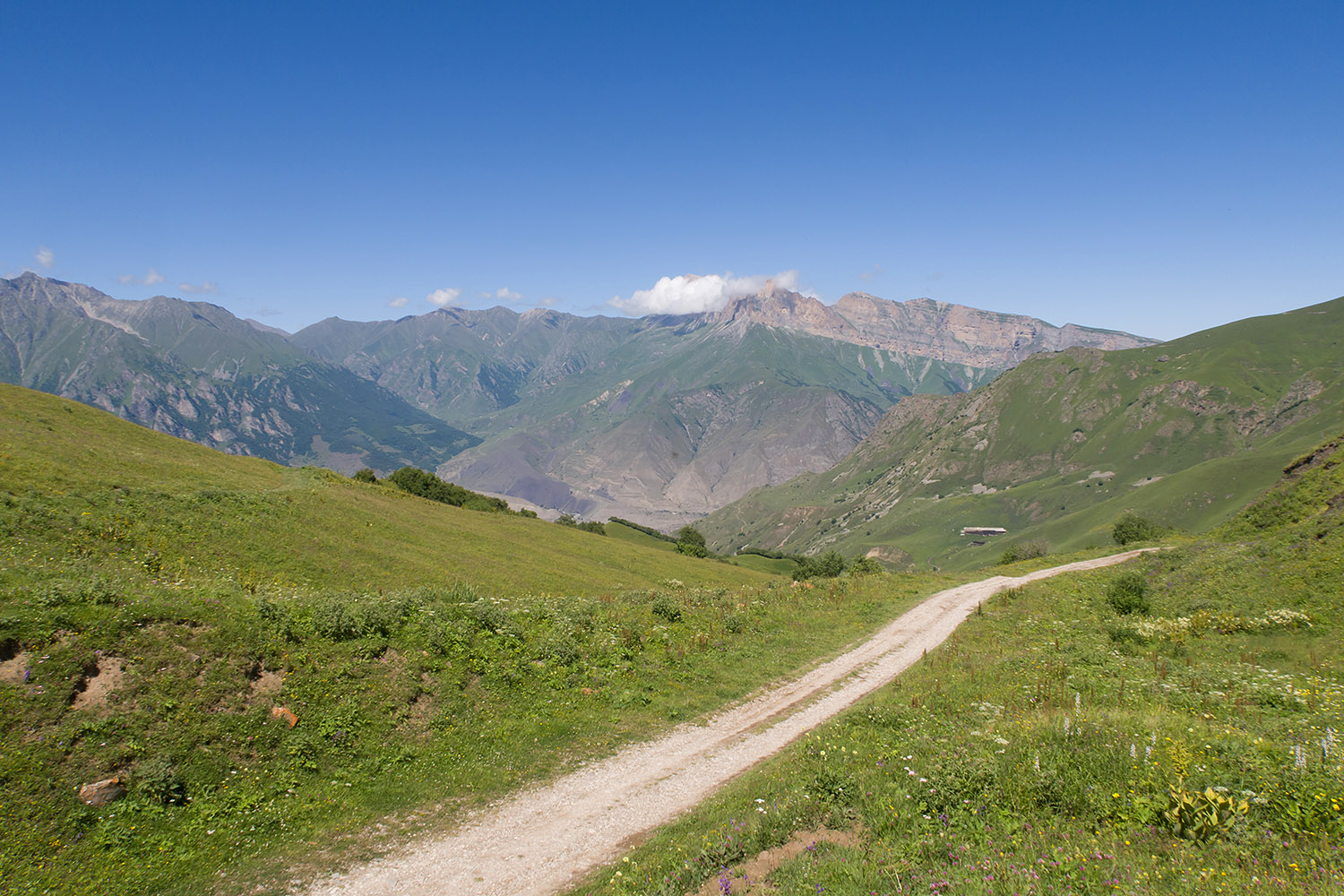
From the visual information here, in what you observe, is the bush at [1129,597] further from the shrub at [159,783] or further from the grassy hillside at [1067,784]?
the shrub at [159,783]

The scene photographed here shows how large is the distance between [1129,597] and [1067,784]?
23531 mm

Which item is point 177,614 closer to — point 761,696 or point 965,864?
point 761,696

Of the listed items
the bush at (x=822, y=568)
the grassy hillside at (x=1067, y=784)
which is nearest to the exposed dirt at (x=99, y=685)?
the grassy hillside at (x=1067, y=784)

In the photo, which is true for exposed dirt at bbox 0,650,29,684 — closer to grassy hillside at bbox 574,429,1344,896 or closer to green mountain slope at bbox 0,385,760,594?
green mountain slope at bbox 0,385,760,594

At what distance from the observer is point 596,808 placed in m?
13.6

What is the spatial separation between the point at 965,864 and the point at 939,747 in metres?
5.28

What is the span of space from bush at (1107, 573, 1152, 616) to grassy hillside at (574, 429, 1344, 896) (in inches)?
254

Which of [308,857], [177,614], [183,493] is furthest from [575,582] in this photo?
[308,857]

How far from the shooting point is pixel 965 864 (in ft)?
28.5

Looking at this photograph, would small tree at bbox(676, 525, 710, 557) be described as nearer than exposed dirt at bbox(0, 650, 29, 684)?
No

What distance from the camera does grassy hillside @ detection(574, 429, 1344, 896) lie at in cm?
825

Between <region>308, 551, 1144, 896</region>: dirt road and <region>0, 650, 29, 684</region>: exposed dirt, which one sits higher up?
<region>0, 650, 29, 684</region>: exposed dirt

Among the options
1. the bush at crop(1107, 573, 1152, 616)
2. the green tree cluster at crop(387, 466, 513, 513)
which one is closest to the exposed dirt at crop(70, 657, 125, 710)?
the bush at crop(1107, 573, 1152, 616)

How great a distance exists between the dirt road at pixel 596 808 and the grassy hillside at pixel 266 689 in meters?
0.81
